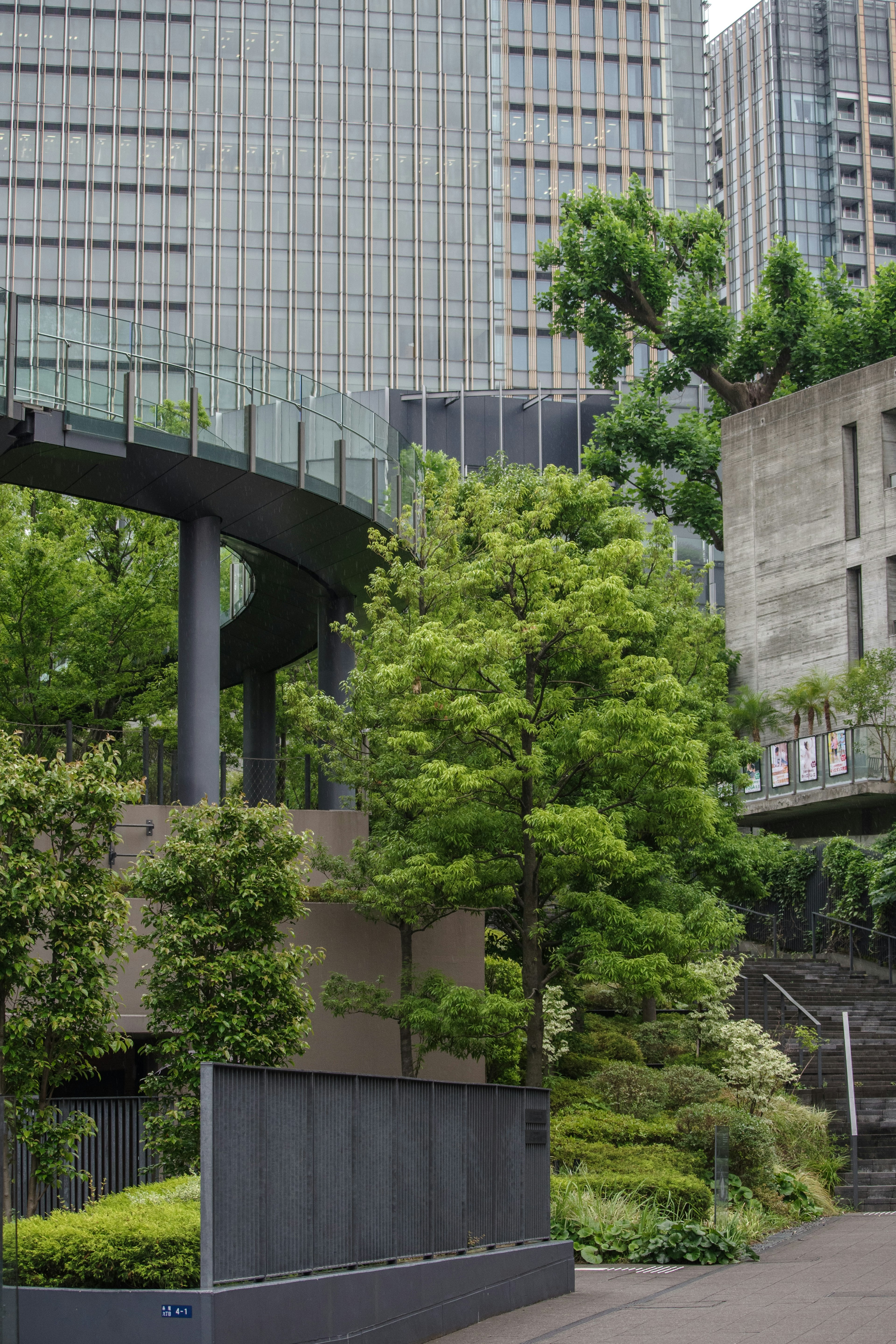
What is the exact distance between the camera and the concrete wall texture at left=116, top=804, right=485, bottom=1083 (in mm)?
20031

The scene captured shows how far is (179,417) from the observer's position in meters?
21.6

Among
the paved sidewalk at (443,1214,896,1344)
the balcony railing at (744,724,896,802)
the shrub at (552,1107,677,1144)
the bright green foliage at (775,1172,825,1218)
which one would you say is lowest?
the bright green foliage at (775,1172,825,1218)

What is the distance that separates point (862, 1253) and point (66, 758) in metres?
12.3

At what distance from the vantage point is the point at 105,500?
2286 cm

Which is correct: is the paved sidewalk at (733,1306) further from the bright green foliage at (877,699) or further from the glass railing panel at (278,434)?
the bright green foliage at (877,699)

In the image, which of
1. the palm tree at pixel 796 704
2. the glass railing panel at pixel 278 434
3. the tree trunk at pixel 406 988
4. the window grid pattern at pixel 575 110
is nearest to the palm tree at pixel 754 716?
the palm tree at pixel 796 704

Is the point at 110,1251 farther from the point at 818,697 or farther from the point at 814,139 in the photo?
the point at 814,139

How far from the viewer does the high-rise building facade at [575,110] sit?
9319 cm

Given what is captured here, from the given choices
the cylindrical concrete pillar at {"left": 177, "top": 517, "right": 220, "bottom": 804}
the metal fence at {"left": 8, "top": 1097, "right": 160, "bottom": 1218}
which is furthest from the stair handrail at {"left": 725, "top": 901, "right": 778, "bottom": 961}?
the metal fence at {"left": 8, "top": 1097, "right": 160, "bottom": 1218}

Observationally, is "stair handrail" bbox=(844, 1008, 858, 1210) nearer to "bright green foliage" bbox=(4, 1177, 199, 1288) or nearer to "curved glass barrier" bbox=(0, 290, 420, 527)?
"curved glass barrier" bbox=(0, 290, 420, 527)

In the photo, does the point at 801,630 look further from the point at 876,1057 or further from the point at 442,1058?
the point at 442,1058

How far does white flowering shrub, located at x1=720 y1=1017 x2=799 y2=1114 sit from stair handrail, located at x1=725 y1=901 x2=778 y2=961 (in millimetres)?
11075

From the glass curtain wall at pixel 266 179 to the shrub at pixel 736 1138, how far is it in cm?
7227

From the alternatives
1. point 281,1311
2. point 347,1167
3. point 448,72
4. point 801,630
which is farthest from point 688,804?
point 448,72
